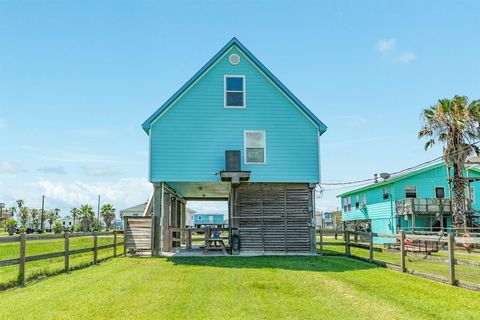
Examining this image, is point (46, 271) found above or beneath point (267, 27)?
beneath

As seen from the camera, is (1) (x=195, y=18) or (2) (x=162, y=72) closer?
(1) (x=195, y=18)

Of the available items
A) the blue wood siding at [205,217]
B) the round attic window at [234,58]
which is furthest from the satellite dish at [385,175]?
the blue wood siding at [205,217]

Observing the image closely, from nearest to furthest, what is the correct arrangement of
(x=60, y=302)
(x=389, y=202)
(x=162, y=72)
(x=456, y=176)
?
(x=60, y=302), (x=162, y=72), (x=456, y=176), (x=389, y=202)

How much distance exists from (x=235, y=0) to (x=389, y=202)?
23.2 metres

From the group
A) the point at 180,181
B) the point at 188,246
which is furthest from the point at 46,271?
the point at 188,246

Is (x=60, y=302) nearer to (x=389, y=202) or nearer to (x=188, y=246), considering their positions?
(x=188, y=246)

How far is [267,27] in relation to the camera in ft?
Result: 50.0

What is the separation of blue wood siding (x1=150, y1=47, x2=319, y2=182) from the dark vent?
26cm

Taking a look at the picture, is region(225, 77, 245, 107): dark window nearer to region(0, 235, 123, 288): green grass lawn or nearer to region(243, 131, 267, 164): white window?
region(243, 131, 267, 164): white window

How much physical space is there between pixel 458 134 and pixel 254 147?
1573 cm

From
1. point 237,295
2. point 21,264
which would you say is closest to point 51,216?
point 21,264

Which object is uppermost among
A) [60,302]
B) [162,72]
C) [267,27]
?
[267,27]

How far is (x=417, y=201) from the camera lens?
29969 mm

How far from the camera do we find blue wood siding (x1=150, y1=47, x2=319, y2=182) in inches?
650
